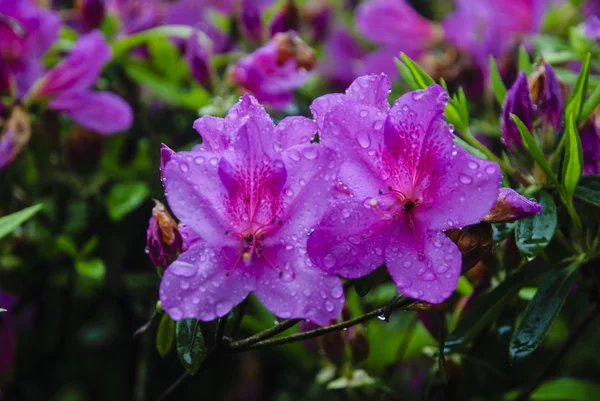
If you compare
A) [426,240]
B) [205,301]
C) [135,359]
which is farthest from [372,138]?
[135,359]

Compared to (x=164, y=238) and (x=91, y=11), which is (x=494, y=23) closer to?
(x=91, y=11)

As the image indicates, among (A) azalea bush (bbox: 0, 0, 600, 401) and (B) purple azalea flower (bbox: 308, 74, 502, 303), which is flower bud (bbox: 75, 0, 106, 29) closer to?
(A) azalea bush (bbox: 0, 0, 600, 401)

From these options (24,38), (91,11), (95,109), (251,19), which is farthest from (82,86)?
(251,19)

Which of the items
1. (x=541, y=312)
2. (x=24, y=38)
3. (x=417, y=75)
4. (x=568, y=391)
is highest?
(x=417, y=75)

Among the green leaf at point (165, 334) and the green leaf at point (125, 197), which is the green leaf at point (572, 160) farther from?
the green leaf at point (125, 197)

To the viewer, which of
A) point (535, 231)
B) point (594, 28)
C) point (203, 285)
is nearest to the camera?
point (203, 285)

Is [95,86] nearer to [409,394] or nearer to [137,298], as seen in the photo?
[137,298]
